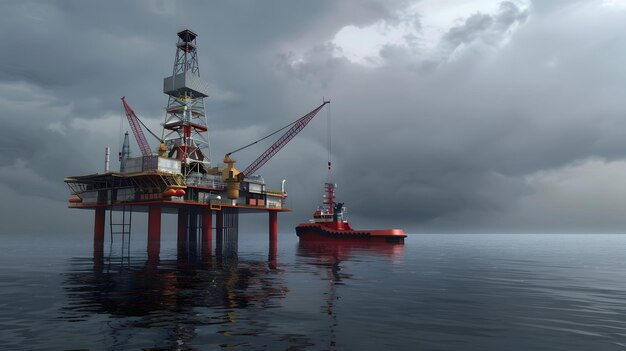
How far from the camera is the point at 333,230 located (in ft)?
326

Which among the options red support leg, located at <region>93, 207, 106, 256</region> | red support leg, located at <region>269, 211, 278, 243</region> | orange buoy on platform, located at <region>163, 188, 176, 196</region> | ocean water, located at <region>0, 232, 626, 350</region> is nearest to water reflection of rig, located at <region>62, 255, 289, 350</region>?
ocean water, located at <region>0, 232, 626, 350</region>

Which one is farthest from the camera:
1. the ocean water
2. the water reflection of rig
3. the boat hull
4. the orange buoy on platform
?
the boat hull

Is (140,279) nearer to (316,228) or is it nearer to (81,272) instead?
(81,272)

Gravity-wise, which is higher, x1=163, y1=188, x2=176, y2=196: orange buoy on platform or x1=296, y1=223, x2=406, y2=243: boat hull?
x1=163, y1=188, x2=176, y2=196: orange buoy on platform

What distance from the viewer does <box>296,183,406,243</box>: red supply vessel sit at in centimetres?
9588

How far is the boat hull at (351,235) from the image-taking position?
9544cm

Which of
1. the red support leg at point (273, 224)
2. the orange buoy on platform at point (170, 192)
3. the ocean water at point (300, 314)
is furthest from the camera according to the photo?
the red support leg at point (273, 224)

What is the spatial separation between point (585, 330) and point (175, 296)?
54.9 feet

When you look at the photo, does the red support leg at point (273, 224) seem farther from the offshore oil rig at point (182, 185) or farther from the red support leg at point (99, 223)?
the red support leg at point (99, 223)

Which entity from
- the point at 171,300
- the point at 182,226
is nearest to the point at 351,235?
the point at 182,226

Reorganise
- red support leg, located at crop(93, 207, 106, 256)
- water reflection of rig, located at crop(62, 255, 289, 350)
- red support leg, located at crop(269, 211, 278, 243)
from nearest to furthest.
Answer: water reflection of rig, located at crop(62, 255, 289, 350)
red support leg, located at crop(93, 207, 106, 256)
red support leg, located at crop(269, 211, 278, 243)

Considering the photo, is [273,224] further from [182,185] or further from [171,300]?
[171,300]

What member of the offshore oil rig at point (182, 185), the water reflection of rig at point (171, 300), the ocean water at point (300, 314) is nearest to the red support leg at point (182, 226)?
the offshore oil rig at point (182, 185)

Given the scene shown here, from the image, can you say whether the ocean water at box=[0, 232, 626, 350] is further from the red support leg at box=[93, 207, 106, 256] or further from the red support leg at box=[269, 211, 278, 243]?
the red support leg at box=[269, 211, 278, 243]
